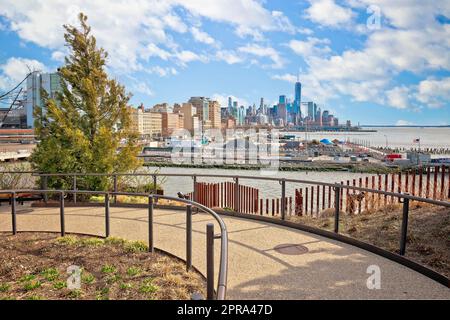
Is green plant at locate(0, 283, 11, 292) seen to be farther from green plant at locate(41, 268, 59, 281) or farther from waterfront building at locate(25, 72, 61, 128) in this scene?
waterfront building at locate(25, 72, 61, 128)

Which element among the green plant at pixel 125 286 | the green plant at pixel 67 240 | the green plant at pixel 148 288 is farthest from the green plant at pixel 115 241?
the green plant at pixel 148 288

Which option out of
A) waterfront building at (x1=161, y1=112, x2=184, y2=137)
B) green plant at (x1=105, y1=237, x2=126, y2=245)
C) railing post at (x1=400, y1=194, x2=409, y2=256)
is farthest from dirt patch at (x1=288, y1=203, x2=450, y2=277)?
waterfront building at (x1=161, y1=112, x2=184, y2=137)

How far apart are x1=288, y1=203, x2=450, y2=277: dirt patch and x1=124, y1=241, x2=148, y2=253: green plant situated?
3.96 metres

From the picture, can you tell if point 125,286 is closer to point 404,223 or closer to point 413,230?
point 404,223

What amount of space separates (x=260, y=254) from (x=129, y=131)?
918 cm


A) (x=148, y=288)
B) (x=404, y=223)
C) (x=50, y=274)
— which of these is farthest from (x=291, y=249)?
(x=50, y=274)

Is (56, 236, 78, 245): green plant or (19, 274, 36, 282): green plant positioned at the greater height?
(56, 236, 78, 245): green plant

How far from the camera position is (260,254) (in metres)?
4.96

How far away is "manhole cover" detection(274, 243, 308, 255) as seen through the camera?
505cm

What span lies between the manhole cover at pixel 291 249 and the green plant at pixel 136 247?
220cm

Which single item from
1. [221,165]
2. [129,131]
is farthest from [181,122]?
[129,131]
